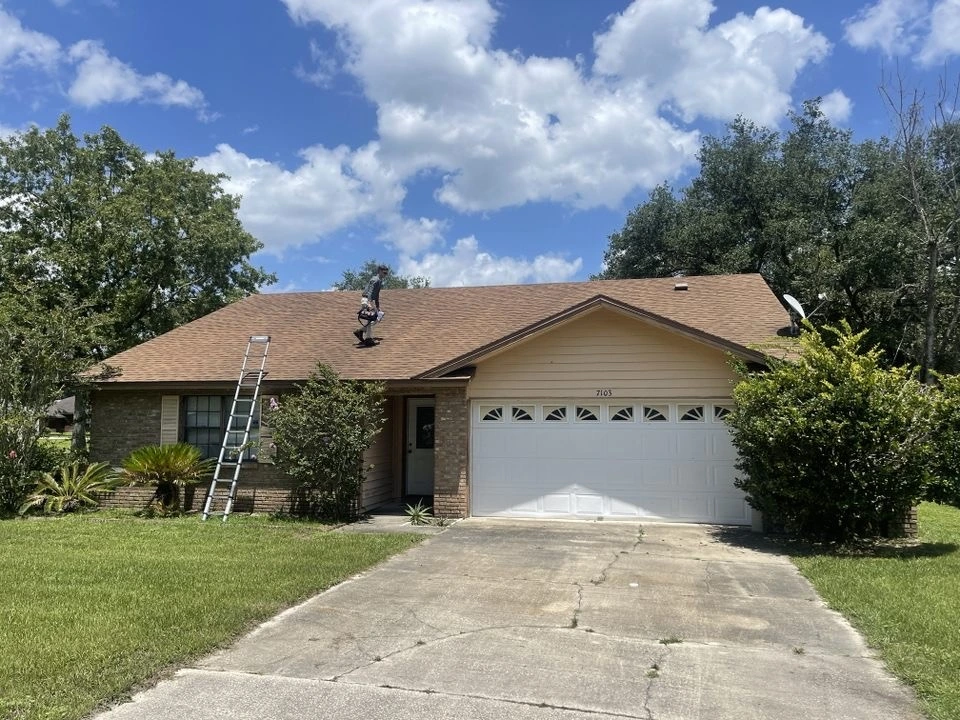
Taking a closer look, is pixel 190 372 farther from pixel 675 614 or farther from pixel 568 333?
pixel 675 614

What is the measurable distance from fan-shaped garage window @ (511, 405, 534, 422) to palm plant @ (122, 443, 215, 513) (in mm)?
5803

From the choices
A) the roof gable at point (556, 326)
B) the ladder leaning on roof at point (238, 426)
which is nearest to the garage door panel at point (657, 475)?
the roof gable at point (556, 326)

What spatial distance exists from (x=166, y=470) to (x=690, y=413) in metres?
9.19

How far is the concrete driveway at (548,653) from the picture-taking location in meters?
4.60

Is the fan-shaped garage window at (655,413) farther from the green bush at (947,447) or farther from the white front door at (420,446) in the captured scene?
the white front door at (420,446)

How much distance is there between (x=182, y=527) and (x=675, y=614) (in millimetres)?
8222

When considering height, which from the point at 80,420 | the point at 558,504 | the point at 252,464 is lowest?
the point at 558,504

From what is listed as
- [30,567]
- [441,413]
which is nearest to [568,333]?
[441,413]

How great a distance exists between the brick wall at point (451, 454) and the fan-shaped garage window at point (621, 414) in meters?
2.56

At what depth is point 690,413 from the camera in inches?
489

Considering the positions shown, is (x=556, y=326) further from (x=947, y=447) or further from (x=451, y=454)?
(x=947, y=447)

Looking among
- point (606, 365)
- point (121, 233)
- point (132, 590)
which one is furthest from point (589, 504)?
point (121, 233)

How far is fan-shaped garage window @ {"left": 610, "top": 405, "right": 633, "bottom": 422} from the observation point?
12.7 metres

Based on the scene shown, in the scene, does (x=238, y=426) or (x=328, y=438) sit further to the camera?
(x=238, y=426)
